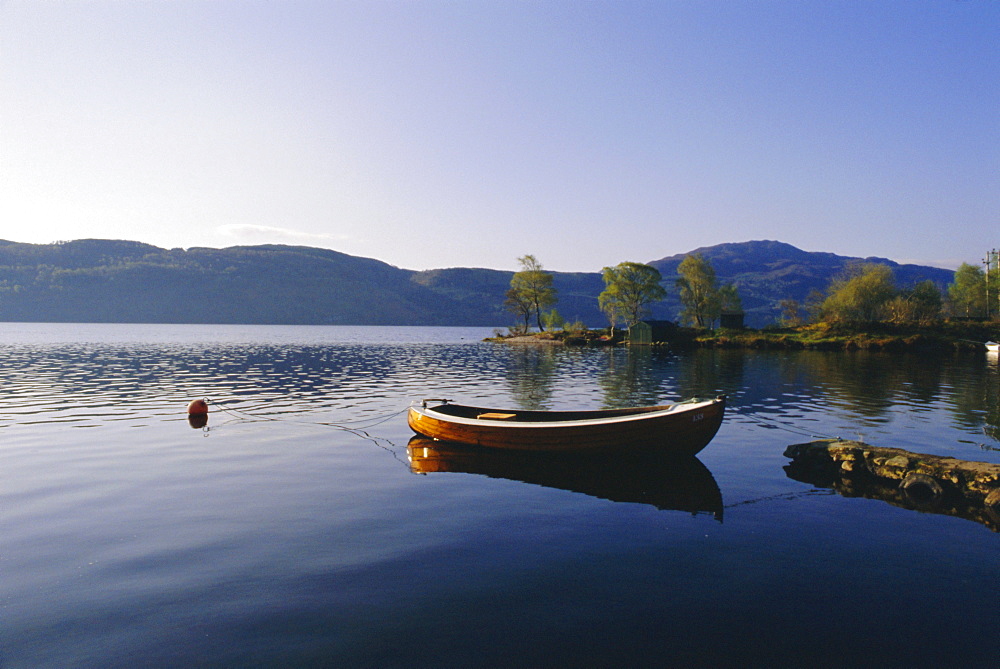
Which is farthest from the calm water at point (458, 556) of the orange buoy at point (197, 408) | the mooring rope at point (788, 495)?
the orange buoy at point (197, 408)

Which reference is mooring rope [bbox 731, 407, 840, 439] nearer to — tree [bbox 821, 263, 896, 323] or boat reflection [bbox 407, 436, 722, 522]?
boat reflection [bbox 407, 436, 722, 522]

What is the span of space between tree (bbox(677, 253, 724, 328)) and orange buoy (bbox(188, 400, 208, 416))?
397 ft

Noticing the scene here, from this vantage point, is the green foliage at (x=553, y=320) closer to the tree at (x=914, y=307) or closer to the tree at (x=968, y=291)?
the tree at (x=914, y=307)

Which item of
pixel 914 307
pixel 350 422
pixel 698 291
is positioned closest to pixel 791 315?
pixel 698 291

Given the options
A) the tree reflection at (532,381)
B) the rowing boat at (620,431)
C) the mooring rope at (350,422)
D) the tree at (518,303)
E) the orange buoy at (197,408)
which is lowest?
the tree reflection at (532,381)

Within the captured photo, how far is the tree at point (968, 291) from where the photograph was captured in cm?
14275

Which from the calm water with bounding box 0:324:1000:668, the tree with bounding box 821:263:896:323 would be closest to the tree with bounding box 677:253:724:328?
the tree with bounding box 821:263:896:323

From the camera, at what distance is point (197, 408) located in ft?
100

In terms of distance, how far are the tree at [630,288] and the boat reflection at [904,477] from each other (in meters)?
116

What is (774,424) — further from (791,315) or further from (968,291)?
(968,291)

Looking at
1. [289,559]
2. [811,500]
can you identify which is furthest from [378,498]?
[811,500]

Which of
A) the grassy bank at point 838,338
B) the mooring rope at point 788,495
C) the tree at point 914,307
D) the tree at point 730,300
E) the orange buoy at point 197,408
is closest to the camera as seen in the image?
the mooring rope at point 788,495

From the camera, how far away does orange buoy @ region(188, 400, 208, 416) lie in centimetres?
3038

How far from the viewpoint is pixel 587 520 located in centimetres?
1491
